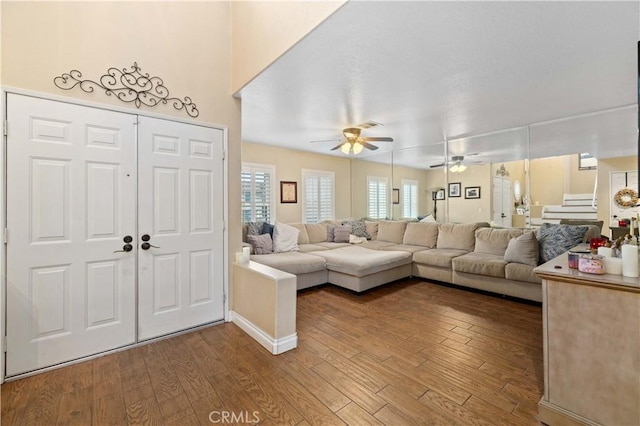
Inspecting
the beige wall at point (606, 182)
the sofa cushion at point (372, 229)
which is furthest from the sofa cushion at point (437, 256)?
the beige wall at point (606, 182)

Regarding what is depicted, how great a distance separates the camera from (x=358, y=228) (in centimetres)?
610

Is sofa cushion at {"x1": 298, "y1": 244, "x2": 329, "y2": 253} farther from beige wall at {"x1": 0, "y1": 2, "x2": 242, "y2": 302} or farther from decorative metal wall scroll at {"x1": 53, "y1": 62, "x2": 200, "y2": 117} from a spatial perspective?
decorative metal wall scroll at {"x1": 53, "y1": 62, "x2": 200, "y2": 117}

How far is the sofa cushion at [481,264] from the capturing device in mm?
3797

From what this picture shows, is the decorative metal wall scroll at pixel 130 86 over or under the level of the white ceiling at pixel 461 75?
under

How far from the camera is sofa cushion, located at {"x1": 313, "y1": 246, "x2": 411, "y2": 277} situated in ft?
13.0

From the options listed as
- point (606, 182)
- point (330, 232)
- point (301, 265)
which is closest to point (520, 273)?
point (301, 265)

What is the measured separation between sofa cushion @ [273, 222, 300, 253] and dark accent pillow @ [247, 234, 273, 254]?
0.13 metres

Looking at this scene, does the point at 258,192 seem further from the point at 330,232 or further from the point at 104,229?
the point at 104,229

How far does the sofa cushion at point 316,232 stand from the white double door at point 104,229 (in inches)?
111

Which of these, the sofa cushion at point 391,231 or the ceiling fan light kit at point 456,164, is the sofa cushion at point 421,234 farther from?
the ceiling fan light kit at point 456,164

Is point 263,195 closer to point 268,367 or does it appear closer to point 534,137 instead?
point 268,367

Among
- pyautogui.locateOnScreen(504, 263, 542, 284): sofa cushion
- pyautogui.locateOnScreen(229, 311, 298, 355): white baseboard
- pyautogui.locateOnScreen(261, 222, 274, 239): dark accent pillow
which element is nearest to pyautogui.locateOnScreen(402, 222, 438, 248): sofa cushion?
pyautogui.locateOnScreen(504, 263, 542, 284): sofa cushion

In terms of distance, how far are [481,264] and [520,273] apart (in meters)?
0.47

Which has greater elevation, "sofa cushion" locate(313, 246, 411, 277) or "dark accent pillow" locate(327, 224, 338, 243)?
"dark accent pillow" locate(327, 224, 338, 243)
